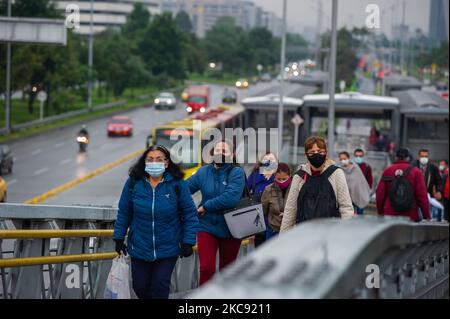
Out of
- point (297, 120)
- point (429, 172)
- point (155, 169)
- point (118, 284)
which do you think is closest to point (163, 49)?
point (297, 120)

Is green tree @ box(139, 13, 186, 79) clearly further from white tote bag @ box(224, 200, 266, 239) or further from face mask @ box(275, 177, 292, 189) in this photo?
white tote bag @ box(224, 200, 266, 239)

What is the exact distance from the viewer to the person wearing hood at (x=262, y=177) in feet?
43.0

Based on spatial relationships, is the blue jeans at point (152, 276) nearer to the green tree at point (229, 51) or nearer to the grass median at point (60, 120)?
the grass median at point (60, 120)

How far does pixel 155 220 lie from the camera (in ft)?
30.4

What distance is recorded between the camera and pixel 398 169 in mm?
14406

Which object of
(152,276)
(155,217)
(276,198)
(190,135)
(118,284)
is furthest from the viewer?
(190,135)

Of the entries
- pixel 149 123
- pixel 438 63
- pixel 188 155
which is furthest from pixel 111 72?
pixel 438 63

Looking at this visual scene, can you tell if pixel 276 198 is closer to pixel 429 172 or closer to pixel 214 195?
pixel 214 195

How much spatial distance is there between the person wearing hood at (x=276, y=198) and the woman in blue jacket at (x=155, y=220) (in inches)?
124

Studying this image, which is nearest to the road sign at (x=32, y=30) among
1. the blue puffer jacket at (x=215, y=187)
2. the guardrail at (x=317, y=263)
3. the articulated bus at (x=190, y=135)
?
the articulated bus at (x=190, y=135)

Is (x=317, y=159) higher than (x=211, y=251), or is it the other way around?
(x=317, y=159)

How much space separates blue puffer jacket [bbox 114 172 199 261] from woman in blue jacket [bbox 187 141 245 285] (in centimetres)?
168

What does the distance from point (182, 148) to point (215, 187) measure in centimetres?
2949
